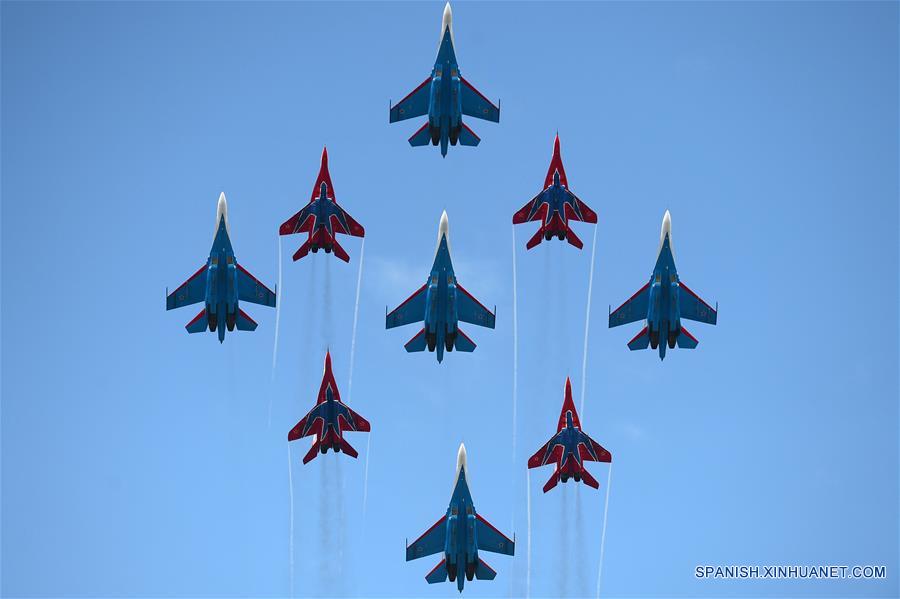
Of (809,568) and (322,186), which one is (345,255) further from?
(809,568)

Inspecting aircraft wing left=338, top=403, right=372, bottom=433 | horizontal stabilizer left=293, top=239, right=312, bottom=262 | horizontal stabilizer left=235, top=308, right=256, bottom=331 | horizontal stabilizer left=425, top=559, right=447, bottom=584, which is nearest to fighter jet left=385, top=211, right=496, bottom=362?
aircraft wing left=338, top=403, right=372, bottom=433

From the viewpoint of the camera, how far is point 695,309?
110m

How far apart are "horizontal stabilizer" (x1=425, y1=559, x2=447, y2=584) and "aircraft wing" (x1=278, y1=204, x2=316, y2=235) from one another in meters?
24.3

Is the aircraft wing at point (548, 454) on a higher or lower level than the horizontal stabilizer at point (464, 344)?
lower

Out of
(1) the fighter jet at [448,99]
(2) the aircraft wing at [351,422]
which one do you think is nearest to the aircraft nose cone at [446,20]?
(1) the fighter jet at [448,99]

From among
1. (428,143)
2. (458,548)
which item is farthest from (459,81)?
(458,548)

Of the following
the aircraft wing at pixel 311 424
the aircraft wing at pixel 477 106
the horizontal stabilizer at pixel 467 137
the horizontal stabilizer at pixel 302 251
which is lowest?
the aircraft wing at pixel 311 424

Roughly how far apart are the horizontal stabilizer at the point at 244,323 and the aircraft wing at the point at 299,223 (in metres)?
6.38

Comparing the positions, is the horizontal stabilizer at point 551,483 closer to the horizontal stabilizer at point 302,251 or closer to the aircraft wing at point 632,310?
the aircraft wing at point 632,310

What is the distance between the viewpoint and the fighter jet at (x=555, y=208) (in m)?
110

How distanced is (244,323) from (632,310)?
2655 cm

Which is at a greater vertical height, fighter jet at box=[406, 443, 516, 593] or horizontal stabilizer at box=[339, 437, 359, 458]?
horizontal stabilizer at box=[339, 437, 359, 458]

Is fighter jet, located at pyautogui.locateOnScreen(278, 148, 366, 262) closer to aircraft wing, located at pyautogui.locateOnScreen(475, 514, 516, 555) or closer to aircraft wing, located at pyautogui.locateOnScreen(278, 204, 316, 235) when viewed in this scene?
aircraft wing, located at pyautogui.locateOnScreen(278, 204, 316, 235)

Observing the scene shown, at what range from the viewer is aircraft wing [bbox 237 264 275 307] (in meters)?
111
